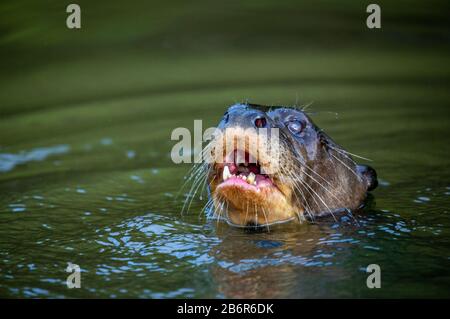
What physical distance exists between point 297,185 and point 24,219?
6.72ft

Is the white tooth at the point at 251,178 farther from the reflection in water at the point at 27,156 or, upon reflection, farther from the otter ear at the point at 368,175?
the reflection in water at the point at 27,156

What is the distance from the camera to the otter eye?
19.8ft

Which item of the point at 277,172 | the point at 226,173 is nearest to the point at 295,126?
the point at 277,172

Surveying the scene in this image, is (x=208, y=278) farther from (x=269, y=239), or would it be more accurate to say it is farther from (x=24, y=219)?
(x=24, y=219)

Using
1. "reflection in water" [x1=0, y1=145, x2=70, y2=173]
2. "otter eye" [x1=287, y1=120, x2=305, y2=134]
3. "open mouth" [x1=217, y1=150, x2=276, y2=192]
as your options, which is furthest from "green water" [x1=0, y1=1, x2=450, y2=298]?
"otter eye" [x1=287, y1=120, x2=305, y2=134]

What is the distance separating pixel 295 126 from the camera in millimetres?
6051

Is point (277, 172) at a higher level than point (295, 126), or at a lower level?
lower

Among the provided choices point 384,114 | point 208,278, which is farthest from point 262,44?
point 208,278

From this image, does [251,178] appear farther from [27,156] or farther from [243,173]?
[27,156]

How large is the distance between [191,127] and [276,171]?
343 cm
